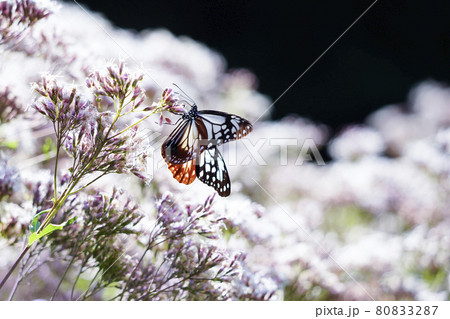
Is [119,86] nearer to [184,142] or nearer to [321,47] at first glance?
[184,142]

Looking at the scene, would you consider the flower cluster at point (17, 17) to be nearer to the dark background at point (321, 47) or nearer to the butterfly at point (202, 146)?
the butterfly at point (202, 146)

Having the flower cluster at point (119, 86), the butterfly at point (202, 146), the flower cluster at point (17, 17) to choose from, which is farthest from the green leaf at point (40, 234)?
the flower cluster at point (17, 17)

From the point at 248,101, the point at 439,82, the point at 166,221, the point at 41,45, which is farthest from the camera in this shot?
the point at 439,82

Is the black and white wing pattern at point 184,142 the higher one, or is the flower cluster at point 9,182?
the black and white wing pattern at point 184,142

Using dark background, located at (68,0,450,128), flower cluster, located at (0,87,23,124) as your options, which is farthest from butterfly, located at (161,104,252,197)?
dark background, located at (68,0,450,128)

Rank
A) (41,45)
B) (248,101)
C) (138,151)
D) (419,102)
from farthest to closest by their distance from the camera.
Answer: (419,102), (248,101), (41,45), (138,151)
